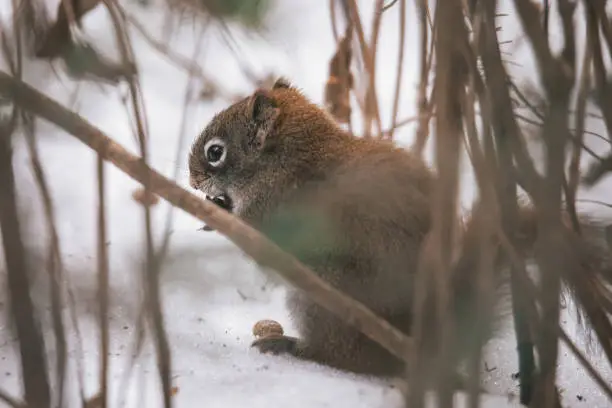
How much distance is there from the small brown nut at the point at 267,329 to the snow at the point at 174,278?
3.1 inches

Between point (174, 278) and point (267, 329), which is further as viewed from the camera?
point (267, 329)

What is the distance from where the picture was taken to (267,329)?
1363 mm

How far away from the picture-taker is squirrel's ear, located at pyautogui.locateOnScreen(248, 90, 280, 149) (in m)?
1.42

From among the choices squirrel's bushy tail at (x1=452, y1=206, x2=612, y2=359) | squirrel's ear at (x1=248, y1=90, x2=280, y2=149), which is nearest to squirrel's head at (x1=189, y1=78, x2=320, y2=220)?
squirrel's ear at (x1=248, y1=90, x2=280, y2=149)

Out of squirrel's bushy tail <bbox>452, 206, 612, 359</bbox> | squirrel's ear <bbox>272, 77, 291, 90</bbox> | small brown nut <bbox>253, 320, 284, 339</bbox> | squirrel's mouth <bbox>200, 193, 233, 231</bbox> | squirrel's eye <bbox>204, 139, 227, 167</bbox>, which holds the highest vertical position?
squirrel's ear <bbox>272, 77, 291, 90</bbox>

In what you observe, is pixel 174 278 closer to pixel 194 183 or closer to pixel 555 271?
pixel 555 271

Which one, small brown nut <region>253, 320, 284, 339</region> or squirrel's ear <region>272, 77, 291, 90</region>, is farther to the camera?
squirrel's ear <region>272, 77, 291, 90</region>

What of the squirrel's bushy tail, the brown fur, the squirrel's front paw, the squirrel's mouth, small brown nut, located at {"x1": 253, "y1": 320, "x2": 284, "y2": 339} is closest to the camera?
the squirrel's bushy tail

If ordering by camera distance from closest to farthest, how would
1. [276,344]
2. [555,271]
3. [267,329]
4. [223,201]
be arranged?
1. [555,271]
2. [276,344]
3. [267,329]
4. [223,201]

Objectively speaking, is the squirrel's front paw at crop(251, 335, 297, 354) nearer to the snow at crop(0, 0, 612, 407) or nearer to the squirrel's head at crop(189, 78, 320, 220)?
the snow at crop(0, 0, 612, 407)

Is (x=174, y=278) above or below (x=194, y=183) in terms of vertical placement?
below

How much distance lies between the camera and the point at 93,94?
2.67 ft

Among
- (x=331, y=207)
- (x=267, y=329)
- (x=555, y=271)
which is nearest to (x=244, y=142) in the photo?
(x=267, y=329)

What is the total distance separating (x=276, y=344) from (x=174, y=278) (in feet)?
1.68
